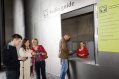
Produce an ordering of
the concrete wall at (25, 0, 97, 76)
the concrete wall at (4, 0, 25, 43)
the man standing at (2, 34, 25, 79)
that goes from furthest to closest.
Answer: the concrete wall at (4, 0, 25, 43) < the concrete wall at (25, 0, 97, 76) < the man standing at (2, 34, 25, 79)

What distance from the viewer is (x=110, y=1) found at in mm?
4965

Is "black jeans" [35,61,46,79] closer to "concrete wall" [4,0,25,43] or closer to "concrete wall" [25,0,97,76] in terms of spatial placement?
"concrete wall" [25,0,97,76]

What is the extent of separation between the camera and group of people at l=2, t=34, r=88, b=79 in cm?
472

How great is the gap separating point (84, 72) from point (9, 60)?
2.24 metres

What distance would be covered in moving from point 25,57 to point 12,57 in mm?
1314

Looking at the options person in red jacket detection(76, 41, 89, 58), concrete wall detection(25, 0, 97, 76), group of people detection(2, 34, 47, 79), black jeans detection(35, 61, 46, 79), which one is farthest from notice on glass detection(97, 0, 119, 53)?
black jeans detection(35, 61, 46, 79)

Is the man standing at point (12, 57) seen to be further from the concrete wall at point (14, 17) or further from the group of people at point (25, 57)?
the concrete wall at point (14, 17)

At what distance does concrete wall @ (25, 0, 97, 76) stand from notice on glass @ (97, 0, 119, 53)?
969 mm

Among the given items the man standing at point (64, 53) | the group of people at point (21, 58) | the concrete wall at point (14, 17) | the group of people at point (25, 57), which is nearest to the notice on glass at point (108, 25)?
the group of people at point (25, 57)

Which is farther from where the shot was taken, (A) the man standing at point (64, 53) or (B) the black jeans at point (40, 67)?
(B) the black jeans at point (40, 67)

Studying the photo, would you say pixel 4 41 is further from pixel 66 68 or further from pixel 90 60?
pixel 90 60

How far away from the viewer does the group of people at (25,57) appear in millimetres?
4723

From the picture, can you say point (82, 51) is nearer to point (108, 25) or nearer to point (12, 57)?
point (108, 25)

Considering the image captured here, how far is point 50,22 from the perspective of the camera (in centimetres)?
845
